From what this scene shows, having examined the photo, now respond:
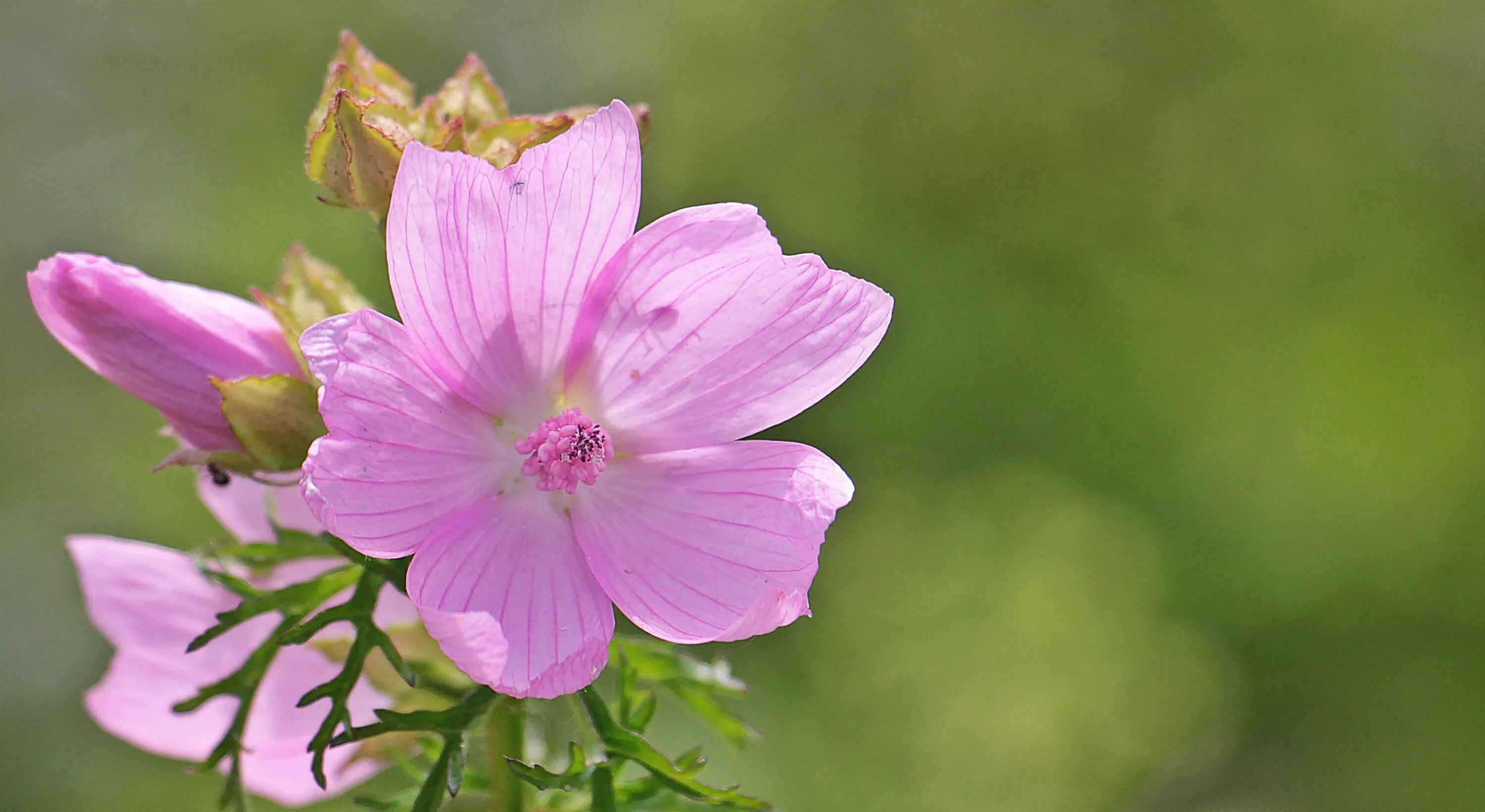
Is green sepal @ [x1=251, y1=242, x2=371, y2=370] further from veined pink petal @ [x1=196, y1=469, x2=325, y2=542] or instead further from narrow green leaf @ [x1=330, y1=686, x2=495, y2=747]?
narrow green leaf @ [x1=330, y1=686, x2=495, y2=747]

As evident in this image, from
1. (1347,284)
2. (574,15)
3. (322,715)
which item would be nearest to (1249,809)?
(1347,284)

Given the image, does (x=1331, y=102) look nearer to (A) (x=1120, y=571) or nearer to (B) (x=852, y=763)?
(A) (x=1120, y=571)

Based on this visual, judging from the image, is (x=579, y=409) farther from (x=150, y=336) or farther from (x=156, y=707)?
(x=156, y=707)

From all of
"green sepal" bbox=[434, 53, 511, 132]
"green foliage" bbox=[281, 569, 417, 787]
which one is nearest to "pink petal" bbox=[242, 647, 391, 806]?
"green foliage" bbox=[281, 569, 417, 787]

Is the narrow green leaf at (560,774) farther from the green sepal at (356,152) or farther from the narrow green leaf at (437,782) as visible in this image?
the green sepal at (356,152)

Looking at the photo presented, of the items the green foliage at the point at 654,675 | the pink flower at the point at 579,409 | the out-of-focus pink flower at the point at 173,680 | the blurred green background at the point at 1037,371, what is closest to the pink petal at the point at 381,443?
the pink flower at the point at 579,409

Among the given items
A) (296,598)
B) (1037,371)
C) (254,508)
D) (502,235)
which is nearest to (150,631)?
(254,508)
